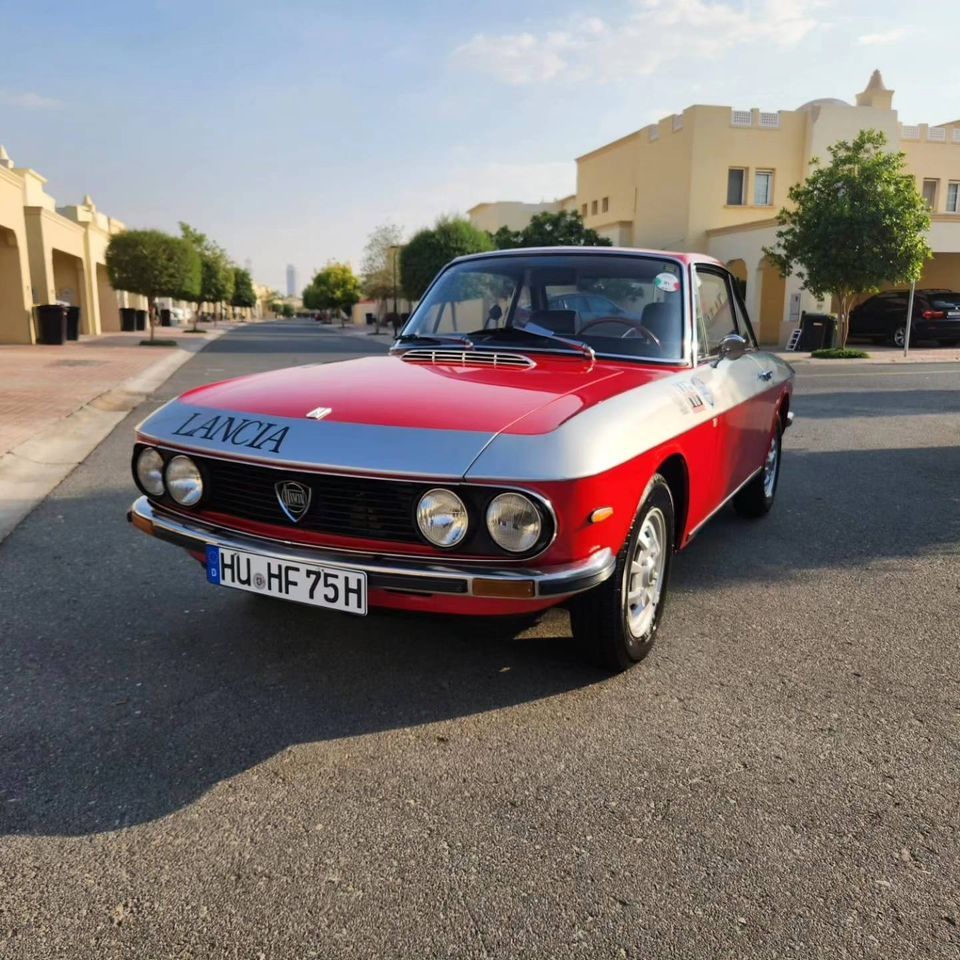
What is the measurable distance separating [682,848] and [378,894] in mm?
781

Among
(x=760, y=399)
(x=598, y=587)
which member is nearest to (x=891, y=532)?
(x=760, y=399)

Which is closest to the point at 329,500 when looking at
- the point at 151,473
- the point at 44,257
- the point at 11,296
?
the point at 151,473

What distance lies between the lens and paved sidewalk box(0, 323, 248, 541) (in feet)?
21.2

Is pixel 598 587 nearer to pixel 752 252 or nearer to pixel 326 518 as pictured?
pixel 326 518

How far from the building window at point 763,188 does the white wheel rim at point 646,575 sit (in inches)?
1335

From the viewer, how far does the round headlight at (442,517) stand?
2561 millimetres

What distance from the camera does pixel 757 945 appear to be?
1.83 m

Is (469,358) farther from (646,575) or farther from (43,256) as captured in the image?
(43,256)

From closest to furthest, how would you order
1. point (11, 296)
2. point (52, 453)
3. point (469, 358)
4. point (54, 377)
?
point (469, 358), point (52, 453), point (54, 377), point (11, 296)

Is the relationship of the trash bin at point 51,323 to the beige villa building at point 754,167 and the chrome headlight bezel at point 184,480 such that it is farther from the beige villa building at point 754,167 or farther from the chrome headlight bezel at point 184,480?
the chrome headlight bezel at point 184,480

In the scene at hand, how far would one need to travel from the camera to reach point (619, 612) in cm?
292

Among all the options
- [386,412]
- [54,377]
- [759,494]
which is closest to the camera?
[386,412]

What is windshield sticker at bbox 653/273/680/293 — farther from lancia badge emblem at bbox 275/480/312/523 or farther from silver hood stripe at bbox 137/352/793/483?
lancia badge emblem at bbox 275/480/312/523

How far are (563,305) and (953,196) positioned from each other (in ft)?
124
